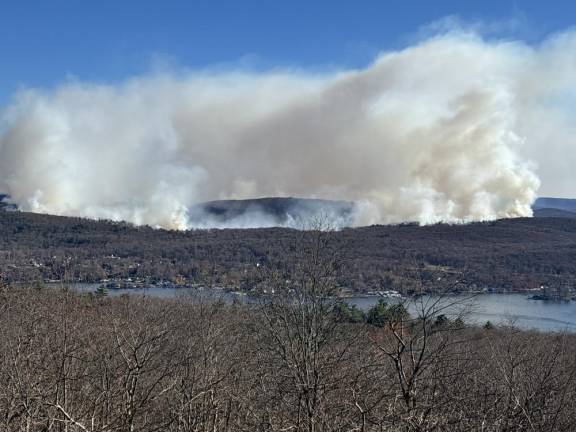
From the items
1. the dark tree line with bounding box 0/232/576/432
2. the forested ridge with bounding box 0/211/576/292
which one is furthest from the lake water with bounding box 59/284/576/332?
the dark tree line with bounding box 0/232/576/432

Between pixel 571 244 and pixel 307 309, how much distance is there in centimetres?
10233

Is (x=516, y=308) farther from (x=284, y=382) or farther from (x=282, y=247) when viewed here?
(x=284, y=382)

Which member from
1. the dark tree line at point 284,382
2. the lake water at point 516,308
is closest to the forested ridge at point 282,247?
the lake water at point 516,308

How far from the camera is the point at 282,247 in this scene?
8019 cm

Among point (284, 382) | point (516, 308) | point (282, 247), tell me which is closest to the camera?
point (284, 382)

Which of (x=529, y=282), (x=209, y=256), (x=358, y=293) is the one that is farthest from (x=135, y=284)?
(x=529, y=282)

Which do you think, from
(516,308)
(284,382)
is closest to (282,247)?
(516,308)

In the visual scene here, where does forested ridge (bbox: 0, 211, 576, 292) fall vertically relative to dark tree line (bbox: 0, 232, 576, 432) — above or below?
above

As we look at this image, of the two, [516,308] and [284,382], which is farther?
[516,308]

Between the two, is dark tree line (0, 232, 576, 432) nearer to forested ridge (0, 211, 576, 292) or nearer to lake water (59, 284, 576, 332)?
lake water (59, 284, 576, 332)

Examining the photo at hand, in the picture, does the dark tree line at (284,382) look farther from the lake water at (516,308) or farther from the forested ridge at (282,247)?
the forested ridge at (282,247)

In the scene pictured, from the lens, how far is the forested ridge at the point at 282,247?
8756 cm

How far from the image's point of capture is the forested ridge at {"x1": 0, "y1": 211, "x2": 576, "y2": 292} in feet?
287

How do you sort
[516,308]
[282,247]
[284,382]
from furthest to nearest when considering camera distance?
[282,247]
[516,308]
[284,382]
